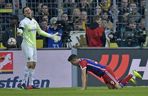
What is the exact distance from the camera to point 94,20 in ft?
74.0

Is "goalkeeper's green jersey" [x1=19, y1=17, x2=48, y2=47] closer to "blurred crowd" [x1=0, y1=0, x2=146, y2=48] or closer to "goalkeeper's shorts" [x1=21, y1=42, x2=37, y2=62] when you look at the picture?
"goalkeeper's shorts" [x1=21, y1=42, x2=37, y2=62]

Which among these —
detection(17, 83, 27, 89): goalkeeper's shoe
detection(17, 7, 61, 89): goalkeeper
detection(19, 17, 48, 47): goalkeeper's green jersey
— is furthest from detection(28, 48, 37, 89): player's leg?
detection(19, 17, 48, 47): goalkeeper's green jersey

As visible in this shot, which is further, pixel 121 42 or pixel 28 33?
pixel 121 42

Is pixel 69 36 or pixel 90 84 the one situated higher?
pixel 69 36

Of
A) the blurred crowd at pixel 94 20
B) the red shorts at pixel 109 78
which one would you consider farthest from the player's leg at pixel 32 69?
the red shorts at pixel 109 78

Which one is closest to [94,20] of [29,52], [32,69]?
[29,52]

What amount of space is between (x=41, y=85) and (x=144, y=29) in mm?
4449

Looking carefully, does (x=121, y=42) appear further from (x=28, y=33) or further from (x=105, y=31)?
(x=28, y=33)

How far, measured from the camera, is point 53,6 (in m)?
22.9

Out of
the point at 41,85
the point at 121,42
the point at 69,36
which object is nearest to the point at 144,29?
the point at 121,42

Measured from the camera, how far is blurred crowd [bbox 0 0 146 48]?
22344 mm

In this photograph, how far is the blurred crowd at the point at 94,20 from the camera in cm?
2234

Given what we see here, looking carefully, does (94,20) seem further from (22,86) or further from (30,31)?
(22,86)

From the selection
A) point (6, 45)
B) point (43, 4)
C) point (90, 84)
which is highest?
point (43, 4)
